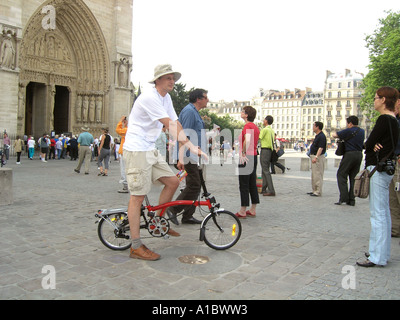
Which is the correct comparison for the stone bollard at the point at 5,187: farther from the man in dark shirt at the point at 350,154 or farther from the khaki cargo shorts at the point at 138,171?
the man in dark shirt at the point at 350,154

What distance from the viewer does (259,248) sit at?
498cm

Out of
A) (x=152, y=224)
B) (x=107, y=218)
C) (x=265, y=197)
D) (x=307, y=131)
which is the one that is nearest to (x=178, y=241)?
(x=152, y=224)

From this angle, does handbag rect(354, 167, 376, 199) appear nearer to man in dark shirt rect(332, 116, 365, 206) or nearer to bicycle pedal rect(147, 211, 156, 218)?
bicycle pedal rect(147, 211, 156, 218)

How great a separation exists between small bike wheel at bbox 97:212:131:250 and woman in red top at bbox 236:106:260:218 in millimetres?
2690

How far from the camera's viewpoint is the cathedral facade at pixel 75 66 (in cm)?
2638

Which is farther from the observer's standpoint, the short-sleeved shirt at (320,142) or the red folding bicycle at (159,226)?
the short-sleeved shirt at (320,142)

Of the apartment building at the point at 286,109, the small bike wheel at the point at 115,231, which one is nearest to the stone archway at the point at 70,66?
the small bike wheel at the point at 115,231

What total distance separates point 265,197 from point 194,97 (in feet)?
13.7

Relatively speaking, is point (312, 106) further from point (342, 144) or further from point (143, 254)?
point (143, 254)

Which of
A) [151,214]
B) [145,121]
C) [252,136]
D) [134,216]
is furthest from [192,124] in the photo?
[134,216]

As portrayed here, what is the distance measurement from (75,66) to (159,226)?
27.9 meters

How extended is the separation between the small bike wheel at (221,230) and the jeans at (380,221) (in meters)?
1.64

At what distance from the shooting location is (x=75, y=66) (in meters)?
29.8

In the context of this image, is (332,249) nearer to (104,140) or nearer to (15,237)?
(15,237)
